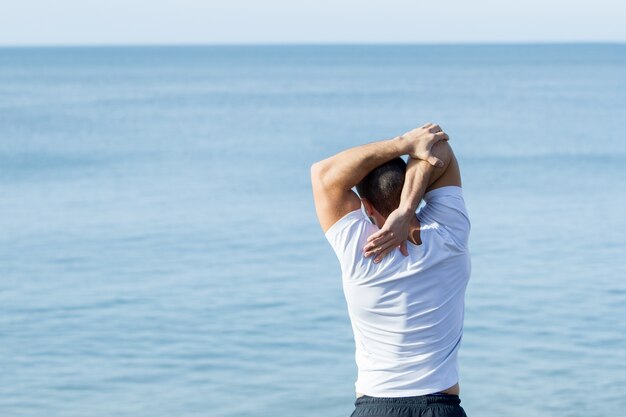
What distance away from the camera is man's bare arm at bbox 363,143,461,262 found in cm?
311

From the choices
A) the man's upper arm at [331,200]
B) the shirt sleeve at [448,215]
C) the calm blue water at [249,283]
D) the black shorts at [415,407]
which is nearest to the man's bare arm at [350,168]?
the man's upper arm at [331,200]

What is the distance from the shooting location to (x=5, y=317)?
43.2 ft

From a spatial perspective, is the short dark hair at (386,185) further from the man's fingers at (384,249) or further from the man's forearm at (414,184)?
the man's fingers at (384,249)

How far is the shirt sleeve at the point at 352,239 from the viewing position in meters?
3.17

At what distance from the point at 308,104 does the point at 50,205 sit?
4070 centimetres

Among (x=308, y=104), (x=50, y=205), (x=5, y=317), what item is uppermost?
(x=308, y=104)

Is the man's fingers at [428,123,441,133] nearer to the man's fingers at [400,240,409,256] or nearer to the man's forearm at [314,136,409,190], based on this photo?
the man's forearm at [314,136,409,190]

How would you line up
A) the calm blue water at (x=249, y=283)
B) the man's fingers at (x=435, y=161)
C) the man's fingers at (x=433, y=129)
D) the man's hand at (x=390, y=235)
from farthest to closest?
the calm blue water at (x=249, y=283) < the man's fingers at (x=433, y=129) < the man's fingers at (x=435, y=161) < the man's hand at (x=390, y=235)

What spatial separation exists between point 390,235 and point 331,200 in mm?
236

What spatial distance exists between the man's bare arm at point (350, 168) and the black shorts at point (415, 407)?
0.53m

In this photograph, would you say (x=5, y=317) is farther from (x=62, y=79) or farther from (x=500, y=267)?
(x=62, y=79)

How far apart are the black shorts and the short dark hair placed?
1.75 feet

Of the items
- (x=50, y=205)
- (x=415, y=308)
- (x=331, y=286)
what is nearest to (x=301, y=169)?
(x=50, y=205)

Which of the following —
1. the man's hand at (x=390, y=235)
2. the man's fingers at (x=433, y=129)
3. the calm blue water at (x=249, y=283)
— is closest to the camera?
the man's hand at (x=390, y=235)
